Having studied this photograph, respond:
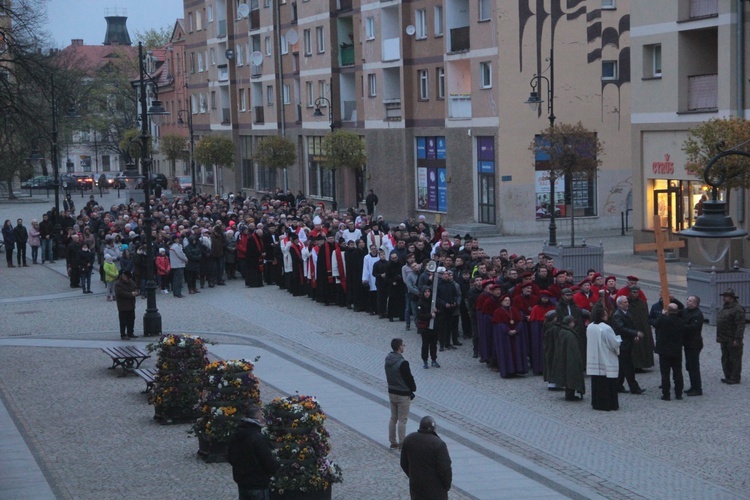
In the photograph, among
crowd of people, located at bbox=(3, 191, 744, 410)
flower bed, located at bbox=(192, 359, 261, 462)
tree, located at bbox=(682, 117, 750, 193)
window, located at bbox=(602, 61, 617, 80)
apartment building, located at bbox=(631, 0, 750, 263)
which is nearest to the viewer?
flower bed, located at bbox=(192, 359, 261, 462)

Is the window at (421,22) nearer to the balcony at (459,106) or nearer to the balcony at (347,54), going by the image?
the balcony at (459,106)

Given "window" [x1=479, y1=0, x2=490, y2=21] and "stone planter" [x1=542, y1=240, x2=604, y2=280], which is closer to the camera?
"stone planter" [x1=542, y1=240, x2=604, y2=280]

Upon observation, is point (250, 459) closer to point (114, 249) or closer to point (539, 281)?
point (539, 281)

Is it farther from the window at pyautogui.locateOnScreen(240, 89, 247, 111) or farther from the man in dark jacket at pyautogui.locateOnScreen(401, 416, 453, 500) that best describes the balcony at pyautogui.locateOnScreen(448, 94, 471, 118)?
the man in dark jacket at pyautogui.locateOnScreen(401, 416, 453, 500)

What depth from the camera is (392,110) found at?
173 feet

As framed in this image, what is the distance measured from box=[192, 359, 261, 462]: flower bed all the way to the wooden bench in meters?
5.82

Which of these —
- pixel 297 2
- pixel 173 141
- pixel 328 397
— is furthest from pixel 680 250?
pixel 173 141

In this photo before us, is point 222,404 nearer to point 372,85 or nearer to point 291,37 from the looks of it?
point 372,85

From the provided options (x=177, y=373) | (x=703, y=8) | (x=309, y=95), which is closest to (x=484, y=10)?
(x=703, y=8)

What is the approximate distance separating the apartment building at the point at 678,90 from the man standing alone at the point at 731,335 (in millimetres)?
12397

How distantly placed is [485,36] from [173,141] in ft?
138

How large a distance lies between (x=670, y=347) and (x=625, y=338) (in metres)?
0.72

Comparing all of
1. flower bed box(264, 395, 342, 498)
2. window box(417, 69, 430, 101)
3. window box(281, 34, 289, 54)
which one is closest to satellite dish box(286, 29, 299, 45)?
window box(281, 34, 289, 54)

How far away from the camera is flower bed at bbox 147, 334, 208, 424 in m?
16.6
